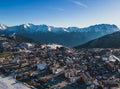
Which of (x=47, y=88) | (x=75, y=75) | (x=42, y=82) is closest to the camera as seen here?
(x=47, y=88)

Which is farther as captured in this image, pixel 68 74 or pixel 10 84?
pixel 68 74

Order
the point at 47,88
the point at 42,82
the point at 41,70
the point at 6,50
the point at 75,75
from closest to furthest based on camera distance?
the point at 47,88 < the point at 42,82 < the point at 75,75 < the point at 41,70 < the point at 6,50

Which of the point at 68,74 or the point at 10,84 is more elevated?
the point at 68,74

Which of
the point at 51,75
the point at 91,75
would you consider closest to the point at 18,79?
the point at 51,75

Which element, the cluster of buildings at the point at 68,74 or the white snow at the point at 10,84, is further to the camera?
the white snow at the point at 10,84

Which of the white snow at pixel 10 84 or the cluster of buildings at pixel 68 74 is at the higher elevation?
the cluster of buildings at pixel 68 74

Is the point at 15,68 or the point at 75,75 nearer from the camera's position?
the point at 75,75

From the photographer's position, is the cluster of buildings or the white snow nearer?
the cluster of buildings

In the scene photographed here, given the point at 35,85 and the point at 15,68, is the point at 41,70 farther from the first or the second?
the point at 35,85
